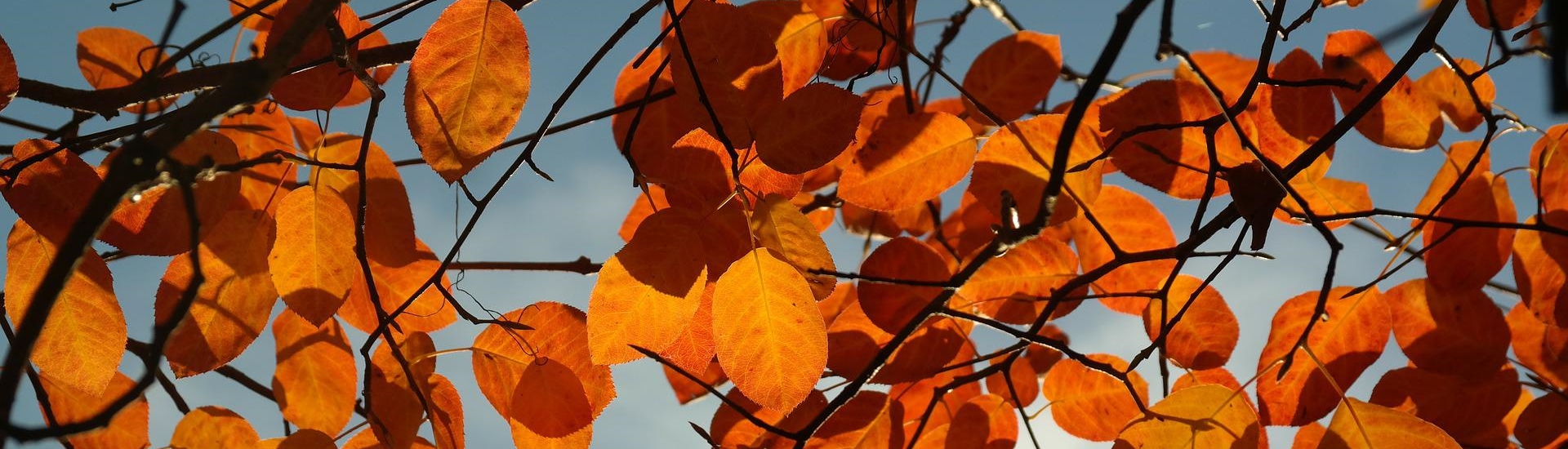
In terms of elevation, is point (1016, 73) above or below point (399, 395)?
above

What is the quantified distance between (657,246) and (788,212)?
11 cm

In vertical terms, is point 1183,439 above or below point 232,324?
below

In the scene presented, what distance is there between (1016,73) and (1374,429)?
478 millimetres

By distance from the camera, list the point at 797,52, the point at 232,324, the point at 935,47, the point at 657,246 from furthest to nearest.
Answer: the point at 935,47 < the point at 797,52 < the point at 232,324 < the point at 657,246

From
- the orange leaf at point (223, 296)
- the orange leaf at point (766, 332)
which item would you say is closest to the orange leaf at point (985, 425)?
the orange leaf at point (766, 332)

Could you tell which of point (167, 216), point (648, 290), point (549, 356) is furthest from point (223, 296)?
point (648, 290)

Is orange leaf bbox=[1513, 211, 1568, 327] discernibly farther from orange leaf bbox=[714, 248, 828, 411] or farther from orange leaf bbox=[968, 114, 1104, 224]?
orange leaf bbox=[714, 248, 828, 411]

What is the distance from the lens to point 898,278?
3.21ft

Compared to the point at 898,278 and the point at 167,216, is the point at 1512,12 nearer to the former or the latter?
the point at 898,278

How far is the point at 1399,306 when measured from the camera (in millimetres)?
1035

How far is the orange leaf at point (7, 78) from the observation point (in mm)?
815

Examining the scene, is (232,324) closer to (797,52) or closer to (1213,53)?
(797,52)

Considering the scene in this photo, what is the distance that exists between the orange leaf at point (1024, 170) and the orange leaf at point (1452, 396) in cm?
50

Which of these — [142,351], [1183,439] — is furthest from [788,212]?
[142,351]
